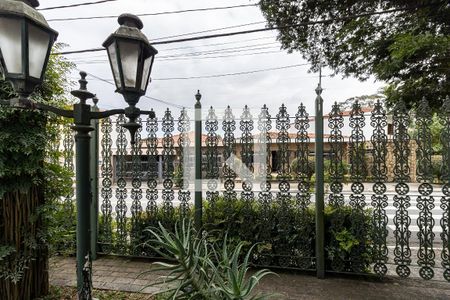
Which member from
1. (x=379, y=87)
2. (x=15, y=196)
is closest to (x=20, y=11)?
(x=15, y=196)

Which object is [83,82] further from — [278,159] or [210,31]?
[210,31]

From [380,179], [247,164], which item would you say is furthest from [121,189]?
[380,179]

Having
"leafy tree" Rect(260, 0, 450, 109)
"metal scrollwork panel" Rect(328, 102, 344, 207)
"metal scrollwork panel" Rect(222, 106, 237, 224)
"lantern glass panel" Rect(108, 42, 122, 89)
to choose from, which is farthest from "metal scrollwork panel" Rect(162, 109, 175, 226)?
→ "leafy tree" Rect(260, 0, 450, 109)

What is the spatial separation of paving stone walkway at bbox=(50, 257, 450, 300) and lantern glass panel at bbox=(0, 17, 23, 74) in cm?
238

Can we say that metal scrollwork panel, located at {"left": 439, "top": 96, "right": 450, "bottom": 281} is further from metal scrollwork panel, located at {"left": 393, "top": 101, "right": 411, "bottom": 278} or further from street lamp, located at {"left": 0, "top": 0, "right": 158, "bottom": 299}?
street lamp, located at {"left": 0, "top": 0, "right": 158, "bottom": 299}

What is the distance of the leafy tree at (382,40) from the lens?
14.0ft

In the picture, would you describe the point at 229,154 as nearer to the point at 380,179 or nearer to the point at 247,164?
the point at 247,164

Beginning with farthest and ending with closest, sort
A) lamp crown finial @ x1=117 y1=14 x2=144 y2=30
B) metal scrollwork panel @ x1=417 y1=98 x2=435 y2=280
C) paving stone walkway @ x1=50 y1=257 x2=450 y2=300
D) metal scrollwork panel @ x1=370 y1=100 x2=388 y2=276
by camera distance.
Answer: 1. metal scrollwork panel @ x1=370 y1=100 x2=388 y2=276
2. metal scrollwork panel @ x1=417 y1=98 x2=435 y2=280
3. paving stone walkway @ x1=50 y1=257 x2=450 y2=300
4. lamp crown finial @ x1=117 y1=14 x2=144 y2=30

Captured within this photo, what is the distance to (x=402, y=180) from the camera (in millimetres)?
2916

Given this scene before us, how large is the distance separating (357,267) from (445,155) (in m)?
1.55

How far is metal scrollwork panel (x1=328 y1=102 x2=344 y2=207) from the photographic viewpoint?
312 cm

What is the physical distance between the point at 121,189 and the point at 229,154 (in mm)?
1596

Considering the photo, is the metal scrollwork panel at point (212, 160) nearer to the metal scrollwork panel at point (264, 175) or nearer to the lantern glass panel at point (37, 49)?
the metal scrollwork panel at point (264, 175)

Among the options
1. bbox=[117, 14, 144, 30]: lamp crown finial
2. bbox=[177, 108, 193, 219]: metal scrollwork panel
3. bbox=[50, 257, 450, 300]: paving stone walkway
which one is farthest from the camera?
bbox=[177, 108, 193, 219]: metal scrollwork panel
